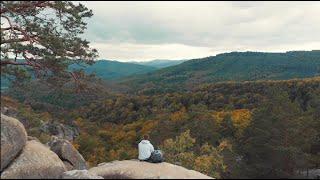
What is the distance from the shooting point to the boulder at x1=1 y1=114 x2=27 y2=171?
867 inches

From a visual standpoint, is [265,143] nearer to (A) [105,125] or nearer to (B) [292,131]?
(B) [292,131]

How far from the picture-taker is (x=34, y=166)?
22562 millimetres

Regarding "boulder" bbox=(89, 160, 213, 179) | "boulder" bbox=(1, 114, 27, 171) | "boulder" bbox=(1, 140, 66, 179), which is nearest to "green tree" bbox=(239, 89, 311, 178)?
Answer: "boulder" bbox=(89, 160, 213, 179)

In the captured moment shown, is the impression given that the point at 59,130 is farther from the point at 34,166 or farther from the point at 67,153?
the point at 34,166

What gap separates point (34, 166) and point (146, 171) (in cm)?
608

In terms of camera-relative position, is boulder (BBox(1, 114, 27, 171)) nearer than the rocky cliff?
No

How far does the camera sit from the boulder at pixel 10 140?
2203 centimetres

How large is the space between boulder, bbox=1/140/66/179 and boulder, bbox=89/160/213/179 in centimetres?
223

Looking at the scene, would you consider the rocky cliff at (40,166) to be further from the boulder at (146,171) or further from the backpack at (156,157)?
the backpack at (156,157)

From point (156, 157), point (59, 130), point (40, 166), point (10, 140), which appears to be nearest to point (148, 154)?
point (156, 157)

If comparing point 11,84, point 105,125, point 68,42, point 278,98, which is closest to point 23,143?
point 11,84

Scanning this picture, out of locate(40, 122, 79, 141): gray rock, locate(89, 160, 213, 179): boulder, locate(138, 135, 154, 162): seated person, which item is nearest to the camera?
locate(89, 160, 213, 179): boulder

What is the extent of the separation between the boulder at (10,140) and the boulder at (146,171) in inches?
169

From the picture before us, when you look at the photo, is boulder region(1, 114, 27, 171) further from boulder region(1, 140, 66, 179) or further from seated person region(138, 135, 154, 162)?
seated person region(138, 135, 154, 162)
